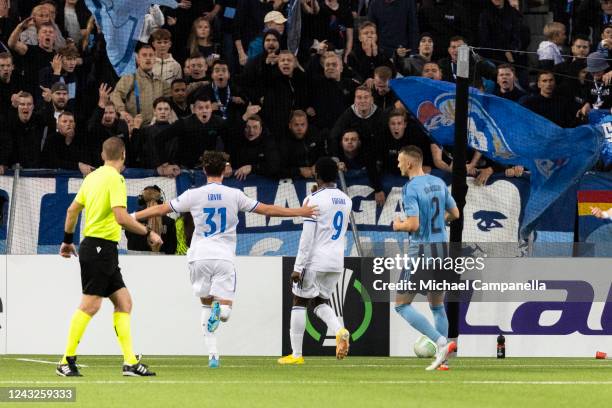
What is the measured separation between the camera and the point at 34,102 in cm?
1853

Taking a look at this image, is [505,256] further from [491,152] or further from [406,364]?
[406,364]

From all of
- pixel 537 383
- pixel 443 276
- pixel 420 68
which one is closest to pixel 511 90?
pixel 420 68

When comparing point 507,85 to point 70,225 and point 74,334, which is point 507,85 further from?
point 74,334

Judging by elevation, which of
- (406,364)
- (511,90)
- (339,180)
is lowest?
(406,364)

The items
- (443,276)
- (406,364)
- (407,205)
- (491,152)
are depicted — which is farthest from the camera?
(491,152)

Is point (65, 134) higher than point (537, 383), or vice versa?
point (65, 134)

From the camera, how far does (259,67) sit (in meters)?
19.3

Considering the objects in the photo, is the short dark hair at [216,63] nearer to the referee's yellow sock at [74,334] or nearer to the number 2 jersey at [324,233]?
the number 2 jersey at [324,233]

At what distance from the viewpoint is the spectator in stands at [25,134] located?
57.4 feet

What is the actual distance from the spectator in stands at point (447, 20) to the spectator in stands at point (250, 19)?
8.27ft

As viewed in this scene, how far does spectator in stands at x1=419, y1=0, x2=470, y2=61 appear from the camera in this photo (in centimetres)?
2148

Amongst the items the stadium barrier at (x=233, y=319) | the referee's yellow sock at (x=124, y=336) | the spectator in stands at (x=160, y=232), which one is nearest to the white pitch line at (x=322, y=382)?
the referee's yellow sock at (x=124, y=336)

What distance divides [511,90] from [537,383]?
29.7 feet

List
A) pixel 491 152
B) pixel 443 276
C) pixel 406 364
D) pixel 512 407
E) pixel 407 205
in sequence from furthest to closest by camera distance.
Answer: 1. pixel 491 152
2. pixel 443 276
3. pixel 406 364
4. pixel 407 205
5. pixel 512 407
